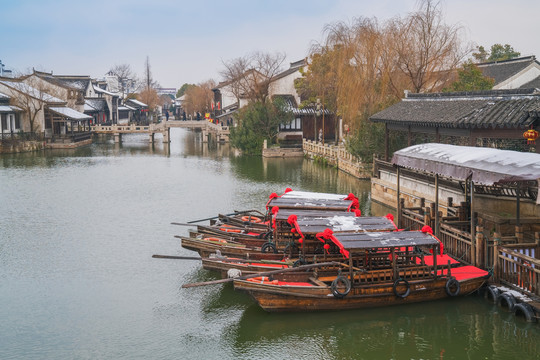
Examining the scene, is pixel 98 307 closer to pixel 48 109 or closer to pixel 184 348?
pixel 184 348

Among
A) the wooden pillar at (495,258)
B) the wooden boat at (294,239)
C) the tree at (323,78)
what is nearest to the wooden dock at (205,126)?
the tree at (323,78)

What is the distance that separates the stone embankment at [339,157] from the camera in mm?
37594

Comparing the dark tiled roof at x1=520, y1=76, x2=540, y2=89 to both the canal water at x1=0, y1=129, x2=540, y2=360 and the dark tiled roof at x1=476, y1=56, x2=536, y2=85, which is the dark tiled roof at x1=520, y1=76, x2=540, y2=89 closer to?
the dark tiled roof at x1=476, y1=56, x2=536, y2=85

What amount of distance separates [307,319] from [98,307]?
5476 millimetres

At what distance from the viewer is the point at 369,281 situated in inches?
570

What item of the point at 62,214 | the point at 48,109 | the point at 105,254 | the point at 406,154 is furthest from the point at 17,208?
the point at 48,109

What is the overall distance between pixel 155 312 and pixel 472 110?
41.9 feet

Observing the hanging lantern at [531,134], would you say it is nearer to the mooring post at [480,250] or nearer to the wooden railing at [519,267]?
the mooring post at [480,250]

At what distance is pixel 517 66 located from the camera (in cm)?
4744

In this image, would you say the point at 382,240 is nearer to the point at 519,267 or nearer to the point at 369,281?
the point at 369,281

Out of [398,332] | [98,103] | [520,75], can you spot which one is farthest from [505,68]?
[98,103]

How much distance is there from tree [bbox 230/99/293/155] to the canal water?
2561 cm

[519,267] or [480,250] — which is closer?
[519,267]

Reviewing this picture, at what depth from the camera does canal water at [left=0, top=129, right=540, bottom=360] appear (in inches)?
515
